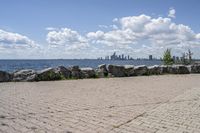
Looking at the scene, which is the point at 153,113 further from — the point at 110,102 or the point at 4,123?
the point at 4,123

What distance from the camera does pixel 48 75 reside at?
46.7 feet

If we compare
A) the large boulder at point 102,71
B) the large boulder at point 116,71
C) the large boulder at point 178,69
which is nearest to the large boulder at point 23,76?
the large boulder at point 102,71

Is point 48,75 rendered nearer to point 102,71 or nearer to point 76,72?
point 76,72

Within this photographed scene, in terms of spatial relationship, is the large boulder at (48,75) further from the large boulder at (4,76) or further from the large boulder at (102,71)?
the large boulder at (102,71)

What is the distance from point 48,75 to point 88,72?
2.75m

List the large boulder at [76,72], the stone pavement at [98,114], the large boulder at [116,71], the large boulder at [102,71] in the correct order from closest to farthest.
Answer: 1. the stone pavement at [98,114]
2. the large boulder at [76,72]
3. the large boulder at [102,71]
4. the large boulder at [116,71]

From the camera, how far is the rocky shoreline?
44.5 ft

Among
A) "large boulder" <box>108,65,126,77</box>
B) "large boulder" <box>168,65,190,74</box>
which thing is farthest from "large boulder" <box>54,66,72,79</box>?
"large boulder" <box>168,65,190,74</box>

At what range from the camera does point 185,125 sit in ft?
18.5

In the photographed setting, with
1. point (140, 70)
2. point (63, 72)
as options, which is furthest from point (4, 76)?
point (140, 70)

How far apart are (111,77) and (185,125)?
10.8m

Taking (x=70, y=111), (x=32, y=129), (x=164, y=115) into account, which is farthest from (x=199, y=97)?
(x=32, y=129)

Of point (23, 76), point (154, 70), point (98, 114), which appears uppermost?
point (154, 70)

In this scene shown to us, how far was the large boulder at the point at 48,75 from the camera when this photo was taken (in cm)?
1390
